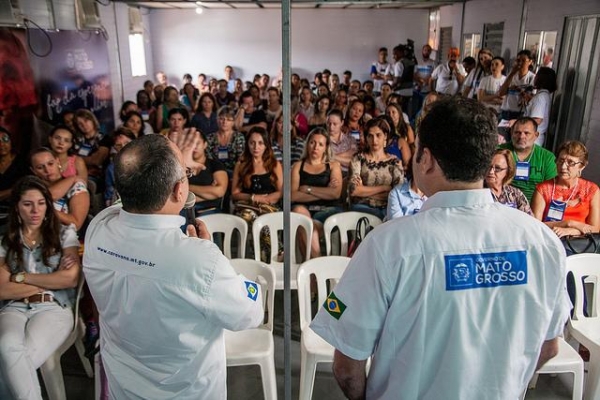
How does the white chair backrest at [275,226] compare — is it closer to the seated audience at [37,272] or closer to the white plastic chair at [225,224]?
the white plastic chair at [225,224]

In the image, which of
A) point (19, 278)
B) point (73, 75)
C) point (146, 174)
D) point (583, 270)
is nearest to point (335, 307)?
point (146, 174)

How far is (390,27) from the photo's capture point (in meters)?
11.4

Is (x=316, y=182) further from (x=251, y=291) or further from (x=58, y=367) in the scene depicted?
(x=251, y=291)

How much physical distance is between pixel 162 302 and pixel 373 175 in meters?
2.70

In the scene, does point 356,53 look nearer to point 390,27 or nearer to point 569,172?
point 390,27

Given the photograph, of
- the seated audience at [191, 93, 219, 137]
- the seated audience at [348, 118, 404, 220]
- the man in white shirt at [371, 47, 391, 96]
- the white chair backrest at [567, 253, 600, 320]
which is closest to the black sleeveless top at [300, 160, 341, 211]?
the seated audience at [348, 118, 404, 220]

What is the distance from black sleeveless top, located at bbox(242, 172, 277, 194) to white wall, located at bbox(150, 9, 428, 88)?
326 inches

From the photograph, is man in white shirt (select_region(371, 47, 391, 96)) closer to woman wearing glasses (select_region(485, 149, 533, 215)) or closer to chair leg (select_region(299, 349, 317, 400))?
woman wearing glasses (select_region(485, 149, 533, 215))

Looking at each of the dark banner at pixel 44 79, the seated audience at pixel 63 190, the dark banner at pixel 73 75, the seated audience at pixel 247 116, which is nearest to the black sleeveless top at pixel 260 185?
the seated audience at pixel 63 190

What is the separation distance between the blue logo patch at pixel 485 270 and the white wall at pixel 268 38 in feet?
36.0

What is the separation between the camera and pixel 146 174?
124cm

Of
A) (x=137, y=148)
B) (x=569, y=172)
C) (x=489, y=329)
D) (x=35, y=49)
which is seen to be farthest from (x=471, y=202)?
(x=35, y=49)

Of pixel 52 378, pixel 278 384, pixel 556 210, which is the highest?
pixel 556 210

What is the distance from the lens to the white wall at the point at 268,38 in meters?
11.3
